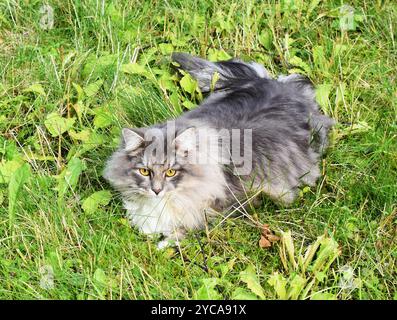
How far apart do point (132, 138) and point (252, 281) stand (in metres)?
0.91

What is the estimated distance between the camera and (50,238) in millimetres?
3127

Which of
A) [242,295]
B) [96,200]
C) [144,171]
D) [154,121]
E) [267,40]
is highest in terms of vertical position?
[267,40]

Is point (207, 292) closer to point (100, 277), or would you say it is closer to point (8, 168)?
point (100, 277)

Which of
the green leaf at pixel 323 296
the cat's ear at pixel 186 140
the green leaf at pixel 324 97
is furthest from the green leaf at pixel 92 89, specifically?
the green leaf at pixel 323 296

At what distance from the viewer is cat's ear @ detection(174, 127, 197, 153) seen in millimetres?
3141

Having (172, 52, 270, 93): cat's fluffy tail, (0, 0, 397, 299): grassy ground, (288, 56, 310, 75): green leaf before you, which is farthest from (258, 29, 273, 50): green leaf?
(172, 52, 270, 93): cat's fluffy tail

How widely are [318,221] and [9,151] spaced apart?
1775mm

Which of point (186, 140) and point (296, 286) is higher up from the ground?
point (186, 140)

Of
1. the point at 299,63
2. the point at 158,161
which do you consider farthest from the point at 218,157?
the point at 299,63

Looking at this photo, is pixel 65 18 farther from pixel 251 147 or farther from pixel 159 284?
pixel 159 284

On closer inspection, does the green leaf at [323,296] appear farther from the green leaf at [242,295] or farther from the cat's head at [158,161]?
the cat's head at [158,161]

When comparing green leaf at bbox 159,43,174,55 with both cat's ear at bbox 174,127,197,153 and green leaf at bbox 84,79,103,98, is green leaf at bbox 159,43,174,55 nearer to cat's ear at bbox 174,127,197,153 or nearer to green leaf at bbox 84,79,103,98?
green leaf at bbox 84,79,103,98

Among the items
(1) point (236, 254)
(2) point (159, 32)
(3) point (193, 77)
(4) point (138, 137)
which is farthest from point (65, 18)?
(1) point (236, 254)

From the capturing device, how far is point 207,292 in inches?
112
